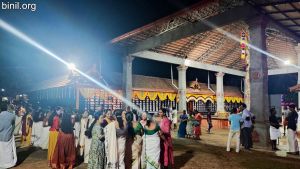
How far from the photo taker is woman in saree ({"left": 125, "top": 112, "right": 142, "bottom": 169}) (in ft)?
19.9

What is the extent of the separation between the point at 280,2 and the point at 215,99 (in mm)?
17751

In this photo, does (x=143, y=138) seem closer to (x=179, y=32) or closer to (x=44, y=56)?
(x=179, y=32)

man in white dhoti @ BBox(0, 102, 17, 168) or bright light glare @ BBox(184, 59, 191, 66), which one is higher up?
bright light glare @ BBox(184, 59, 191, 66)

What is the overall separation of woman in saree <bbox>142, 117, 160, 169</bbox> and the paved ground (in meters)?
1.52

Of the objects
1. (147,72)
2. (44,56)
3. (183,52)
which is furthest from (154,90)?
(44,56)

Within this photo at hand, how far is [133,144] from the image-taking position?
614cm

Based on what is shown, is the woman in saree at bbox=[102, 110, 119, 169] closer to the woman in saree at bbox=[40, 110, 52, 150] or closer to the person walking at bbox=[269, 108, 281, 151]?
the woman in saree at bbox=[40, 110, 52, 150]

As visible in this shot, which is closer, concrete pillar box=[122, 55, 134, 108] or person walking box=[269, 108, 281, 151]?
person walking box=[269, 108, 281, 151]

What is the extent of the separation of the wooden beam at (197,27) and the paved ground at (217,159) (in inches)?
221

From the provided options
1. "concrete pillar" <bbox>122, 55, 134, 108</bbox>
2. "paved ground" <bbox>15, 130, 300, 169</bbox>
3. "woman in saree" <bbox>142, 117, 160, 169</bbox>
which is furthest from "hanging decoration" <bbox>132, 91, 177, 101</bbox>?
"woman in saree" <bbox>142, 117, 160, 169</bbox>

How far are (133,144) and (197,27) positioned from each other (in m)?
8.75

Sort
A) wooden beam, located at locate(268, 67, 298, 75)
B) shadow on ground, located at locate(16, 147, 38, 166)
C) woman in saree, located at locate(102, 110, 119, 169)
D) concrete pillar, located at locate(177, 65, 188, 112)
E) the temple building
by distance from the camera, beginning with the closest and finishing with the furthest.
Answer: woman in saree, located at locate(102, 110, 119, 169) → shadow on ground, located at locate(16, 147, 38, 166) → the temple building → concrete pillar, located at locate(177, 65, 188, 112) → wooden beam, located at locate(268, 67, 298, 75)

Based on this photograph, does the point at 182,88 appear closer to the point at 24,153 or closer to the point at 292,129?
the point at 292,129


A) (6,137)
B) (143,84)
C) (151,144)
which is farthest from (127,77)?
(151,144)
